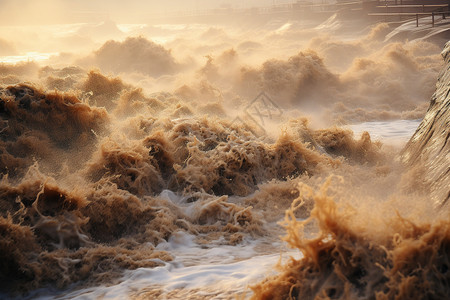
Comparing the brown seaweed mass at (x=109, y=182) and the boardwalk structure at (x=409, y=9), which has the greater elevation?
the boardwalk structure at (x=409, y=9)

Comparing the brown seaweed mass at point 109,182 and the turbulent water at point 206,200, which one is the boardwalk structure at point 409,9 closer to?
the turbulent water at point 206,200

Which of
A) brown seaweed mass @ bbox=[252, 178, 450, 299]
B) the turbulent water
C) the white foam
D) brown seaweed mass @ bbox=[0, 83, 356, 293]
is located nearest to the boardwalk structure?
the turbulent water

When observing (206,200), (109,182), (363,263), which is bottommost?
(206,200)

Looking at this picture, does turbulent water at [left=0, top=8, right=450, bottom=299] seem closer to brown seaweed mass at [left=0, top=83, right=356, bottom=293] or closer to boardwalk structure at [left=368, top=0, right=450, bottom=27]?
brown seaweed mass at [left=0, top=83, right=356, bottom=293]

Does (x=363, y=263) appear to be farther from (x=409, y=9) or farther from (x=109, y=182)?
(x=409, y=9)

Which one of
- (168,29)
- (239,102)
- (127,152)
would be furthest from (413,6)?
(168,29)

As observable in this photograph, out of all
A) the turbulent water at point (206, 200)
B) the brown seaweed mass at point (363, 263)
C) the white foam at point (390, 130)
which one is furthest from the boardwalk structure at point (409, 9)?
the brown seaweed mass at point (363, 263)

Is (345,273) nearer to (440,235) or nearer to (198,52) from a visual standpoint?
(440,235)

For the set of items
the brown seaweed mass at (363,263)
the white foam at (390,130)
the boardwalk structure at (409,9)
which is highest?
the boardwalk structure at (409,9)

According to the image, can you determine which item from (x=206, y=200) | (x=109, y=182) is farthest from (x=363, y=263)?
(x=109, y=182)
